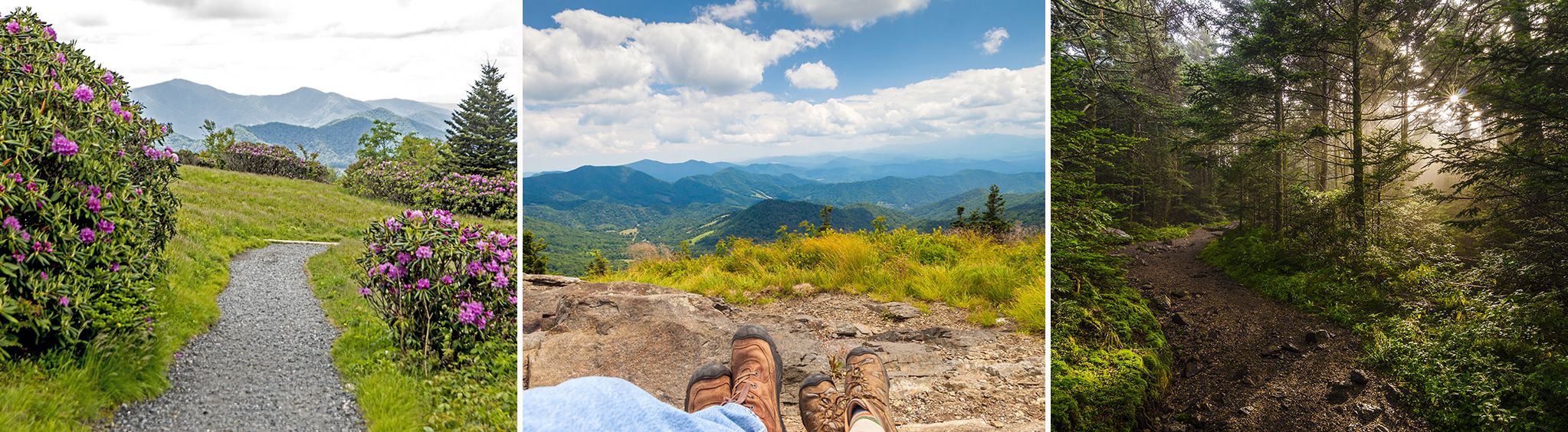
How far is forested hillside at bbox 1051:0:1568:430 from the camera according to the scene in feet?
6.99

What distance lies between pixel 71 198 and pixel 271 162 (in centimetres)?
53

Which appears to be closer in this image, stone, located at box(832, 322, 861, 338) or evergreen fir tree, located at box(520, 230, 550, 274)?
evergreen fir tree, located at box(520, 230, 550, 274)

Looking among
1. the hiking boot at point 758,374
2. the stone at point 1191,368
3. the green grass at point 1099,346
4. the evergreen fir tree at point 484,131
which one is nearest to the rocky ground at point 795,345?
the green grass at point 1099,346

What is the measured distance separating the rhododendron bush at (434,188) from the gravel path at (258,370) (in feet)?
1.36

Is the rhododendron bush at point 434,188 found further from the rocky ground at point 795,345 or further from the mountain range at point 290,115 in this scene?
the rocky ground at point 795,345

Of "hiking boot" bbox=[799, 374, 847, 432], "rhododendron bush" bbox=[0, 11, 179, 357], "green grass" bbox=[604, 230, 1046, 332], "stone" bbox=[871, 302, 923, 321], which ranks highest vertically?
"rhododendron bush" bbox=[0, 11, 179, 357]

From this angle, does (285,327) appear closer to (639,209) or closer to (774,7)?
(639,209)

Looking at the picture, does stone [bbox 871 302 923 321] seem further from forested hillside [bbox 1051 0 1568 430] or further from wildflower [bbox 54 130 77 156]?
wildflower [bbox 54 130 77 156]

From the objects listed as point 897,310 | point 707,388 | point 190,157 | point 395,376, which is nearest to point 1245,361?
point 897,310

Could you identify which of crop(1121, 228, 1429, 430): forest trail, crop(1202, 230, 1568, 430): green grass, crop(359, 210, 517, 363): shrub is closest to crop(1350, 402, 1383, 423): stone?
crop(1121, 228, 1429, 430): forest trail

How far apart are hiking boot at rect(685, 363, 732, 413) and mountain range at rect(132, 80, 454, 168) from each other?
1.49 metres

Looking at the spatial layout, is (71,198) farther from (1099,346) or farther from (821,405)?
(1099,346)

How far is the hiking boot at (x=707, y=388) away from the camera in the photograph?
2680mm

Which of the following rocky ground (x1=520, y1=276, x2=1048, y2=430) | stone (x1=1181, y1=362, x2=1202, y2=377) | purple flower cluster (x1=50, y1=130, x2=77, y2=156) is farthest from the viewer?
rocky ground (x1=520, y1=276, x2=1048, y2=430)
